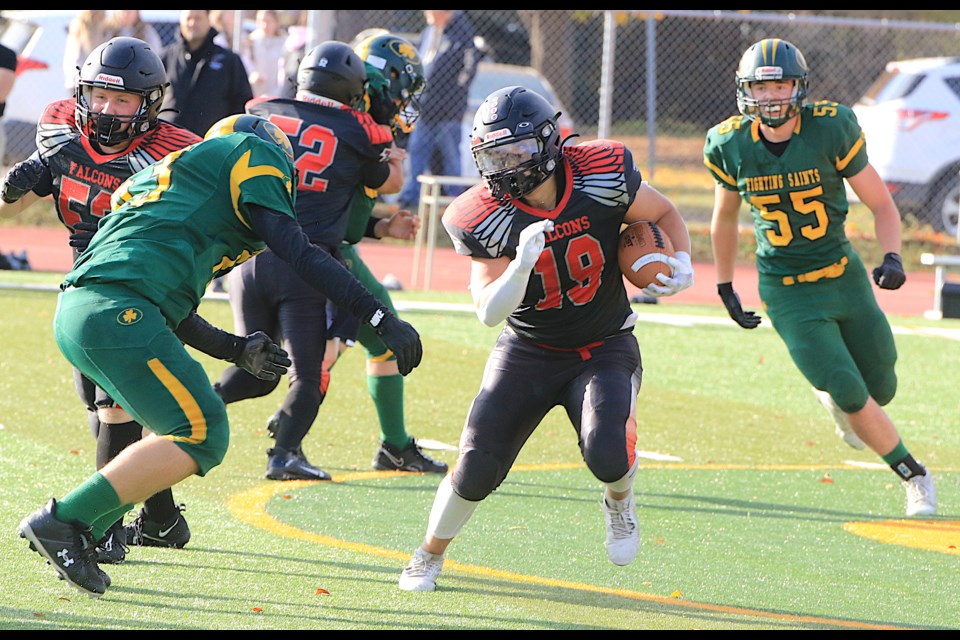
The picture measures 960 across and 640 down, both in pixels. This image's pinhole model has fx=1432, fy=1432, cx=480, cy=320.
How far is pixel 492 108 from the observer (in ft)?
15.8

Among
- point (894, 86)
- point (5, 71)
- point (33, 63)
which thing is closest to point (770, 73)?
point (5, 71)

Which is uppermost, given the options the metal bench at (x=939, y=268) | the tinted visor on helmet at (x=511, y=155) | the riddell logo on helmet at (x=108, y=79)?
the riddell logo on helmet at (x=108, y=79)

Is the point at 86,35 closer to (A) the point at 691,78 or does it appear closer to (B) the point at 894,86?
(B) the point at 894,86

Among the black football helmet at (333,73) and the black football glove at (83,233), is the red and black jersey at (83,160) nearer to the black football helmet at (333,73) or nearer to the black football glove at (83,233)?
the black football glove at (83,233)

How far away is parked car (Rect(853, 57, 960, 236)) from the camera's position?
15680 mm

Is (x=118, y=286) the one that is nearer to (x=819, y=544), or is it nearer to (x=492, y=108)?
(x=492, y=108)

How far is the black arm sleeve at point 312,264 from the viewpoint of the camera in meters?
4.26

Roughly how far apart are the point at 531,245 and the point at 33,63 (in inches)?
485

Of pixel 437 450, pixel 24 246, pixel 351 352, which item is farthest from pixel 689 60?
pixel 437 450

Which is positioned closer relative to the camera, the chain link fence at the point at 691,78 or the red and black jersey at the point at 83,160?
the red and black jersey at the point at 83,160

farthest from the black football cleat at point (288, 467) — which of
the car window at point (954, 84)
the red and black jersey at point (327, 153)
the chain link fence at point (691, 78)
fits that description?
the car window at point (954, 84)

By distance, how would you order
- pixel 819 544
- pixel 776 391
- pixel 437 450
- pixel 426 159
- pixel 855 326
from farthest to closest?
1. pixel 426 159
2. pixel 776 391
3. pixel 437 450
4. pixel 855 326
5. pixel 819 544

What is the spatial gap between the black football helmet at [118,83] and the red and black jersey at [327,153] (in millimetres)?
1402

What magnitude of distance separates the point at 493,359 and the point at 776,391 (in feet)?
15.8
